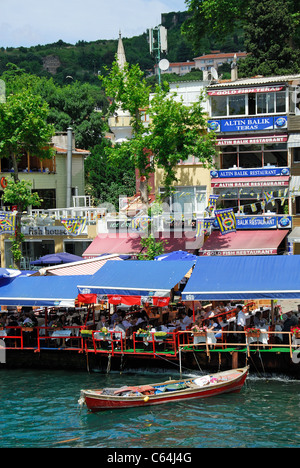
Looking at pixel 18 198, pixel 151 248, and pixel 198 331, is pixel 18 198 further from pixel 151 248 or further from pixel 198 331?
pixel 198 331

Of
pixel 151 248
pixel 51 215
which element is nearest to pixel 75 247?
pixel 51 215

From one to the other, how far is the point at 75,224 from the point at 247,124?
42.2ft

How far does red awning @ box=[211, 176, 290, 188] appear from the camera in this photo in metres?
41.3

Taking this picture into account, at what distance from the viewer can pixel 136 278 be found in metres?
28.4

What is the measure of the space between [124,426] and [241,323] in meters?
6.98

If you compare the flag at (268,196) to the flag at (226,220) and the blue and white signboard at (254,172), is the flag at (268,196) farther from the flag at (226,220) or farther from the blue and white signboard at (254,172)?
the flag at (226,220)

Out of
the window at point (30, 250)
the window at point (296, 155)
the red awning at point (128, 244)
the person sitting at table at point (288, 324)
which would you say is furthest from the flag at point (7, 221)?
the person sitting at table at point (288, 324)

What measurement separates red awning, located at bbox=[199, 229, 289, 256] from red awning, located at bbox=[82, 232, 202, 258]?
3.65 feet

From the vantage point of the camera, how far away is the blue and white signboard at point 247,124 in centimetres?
4109

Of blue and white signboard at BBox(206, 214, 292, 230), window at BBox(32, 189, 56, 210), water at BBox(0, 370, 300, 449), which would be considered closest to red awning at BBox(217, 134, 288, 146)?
blue and white signboard at BBox(206, 214, 292, 230)

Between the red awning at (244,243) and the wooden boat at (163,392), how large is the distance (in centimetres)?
1455

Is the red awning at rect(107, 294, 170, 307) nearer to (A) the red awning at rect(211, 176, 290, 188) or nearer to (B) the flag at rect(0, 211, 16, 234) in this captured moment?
(B) the flag at rect(0, 211, 16, 234)
